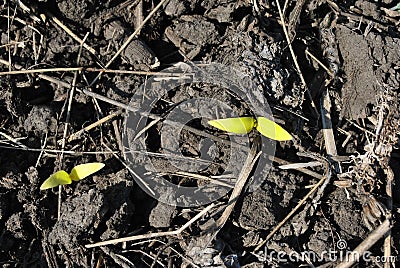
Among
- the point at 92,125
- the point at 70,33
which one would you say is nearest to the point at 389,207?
the point at 92,125

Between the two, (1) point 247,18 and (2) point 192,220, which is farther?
(1) point 247,18

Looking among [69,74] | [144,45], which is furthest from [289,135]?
[69,74]

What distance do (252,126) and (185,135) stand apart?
10.5 inches

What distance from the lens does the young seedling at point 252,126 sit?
1876 millimetres

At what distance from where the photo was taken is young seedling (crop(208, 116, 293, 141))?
6.15 ft

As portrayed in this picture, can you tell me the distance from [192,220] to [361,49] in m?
1.02

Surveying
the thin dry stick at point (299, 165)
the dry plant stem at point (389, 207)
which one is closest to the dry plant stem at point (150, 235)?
the thin dry stick at point (299, 165)

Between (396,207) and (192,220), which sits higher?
(396,207)

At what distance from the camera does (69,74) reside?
6.58 ft

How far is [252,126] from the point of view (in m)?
1.92

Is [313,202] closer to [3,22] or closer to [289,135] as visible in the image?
[289,135]

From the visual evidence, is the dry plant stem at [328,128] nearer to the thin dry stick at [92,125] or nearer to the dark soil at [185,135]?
the dark soil at [185,135]

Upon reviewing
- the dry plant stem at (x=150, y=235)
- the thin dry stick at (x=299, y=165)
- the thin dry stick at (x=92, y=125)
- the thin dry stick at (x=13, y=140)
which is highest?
the thin dry stick at (x=299, y=165)

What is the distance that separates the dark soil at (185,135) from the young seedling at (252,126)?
5 cm
